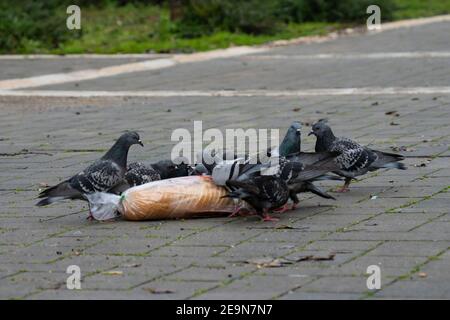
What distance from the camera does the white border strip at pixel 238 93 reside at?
48.2 feet

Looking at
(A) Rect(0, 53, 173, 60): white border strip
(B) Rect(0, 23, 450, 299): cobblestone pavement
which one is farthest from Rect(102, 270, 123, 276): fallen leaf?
(A) Rect(0, 53, 173, 60): white border strip

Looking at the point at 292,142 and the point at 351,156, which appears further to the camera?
the point at 351,156

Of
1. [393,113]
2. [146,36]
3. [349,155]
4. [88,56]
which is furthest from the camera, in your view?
[146,36]

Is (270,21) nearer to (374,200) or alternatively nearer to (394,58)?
(394,58)

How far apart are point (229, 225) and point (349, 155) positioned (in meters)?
1.25

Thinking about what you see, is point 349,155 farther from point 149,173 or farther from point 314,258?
point 314,258

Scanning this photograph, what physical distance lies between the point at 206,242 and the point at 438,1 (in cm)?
2613

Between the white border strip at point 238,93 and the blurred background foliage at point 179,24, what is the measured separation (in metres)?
4.97

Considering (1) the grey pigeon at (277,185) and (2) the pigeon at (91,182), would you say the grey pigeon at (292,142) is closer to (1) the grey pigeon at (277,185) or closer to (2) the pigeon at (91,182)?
(1) the grey pigeon at (277,185)

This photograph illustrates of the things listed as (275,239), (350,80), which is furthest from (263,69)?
(275,239)

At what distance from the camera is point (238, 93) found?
15312 millimetres

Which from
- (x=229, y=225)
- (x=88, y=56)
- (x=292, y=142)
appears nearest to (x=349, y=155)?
(x=292, y=142)

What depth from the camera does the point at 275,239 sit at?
6965 mm

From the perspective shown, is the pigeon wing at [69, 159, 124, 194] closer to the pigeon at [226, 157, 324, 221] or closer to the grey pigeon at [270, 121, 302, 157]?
the pigeon at [226, 157, 324, 221]
